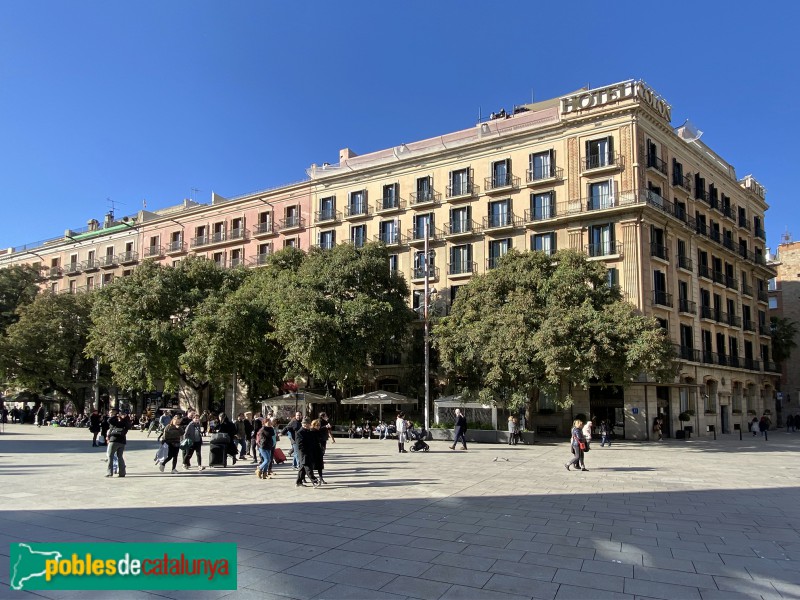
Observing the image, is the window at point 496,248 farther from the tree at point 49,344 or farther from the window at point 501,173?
the tree at point 49,344

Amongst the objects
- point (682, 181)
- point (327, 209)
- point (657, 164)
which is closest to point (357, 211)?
point (327, 209)

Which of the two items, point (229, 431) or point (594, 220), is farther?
point (594, 220)

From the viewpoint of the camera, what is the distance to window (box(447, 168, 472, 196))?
41.9m

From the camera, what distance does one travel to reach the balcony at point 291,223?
48.7 m

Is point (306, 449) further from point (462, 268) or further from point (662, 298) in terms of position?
point (662, 298)

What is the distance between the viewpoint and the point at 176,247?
55.4 metres

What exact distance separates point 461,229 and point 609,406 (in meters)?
15.3

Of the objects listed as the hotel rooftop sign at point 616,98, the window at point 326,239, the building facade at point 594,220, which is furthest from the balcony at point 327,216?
the hotel rooftop sign at point 616,98

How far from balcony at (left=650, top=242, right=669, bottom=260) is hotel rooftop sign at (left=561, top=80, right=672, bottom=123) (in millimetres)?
8739

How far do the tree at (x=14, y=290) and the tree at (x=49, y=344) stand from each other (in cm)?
583

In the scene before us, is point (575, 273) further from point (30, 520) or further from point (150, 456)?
point (30, 520)

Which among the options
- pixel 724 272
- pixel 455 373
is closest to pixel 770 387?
pixel 724 272

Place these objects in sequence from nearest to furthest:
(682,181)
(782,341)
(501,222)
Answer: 1. (682,181)
2. (501,222)
3. (782,341)

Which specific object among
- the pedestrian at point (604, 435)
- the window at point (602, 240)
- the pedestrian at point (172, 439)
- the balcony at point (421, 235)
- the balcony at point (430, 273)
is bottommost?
the pedestrian at point (604, 435)
